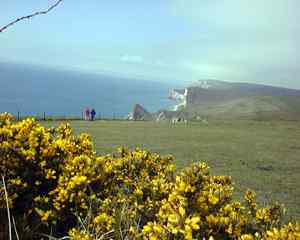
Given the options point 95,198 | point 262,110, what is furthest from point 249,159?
point 262,110

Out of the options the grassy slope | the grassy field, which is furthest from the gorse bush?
the grassy slope

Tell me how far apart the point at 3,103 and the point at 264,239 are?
135318 millimetres

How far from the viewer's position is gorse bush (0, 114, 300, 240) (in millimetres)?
2871

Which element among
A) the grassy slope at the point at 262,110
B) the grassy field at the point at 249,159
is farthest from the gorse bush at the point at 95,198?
the grassy slope at the point at 262,110

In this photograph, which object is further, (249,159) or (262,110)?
(262,110)

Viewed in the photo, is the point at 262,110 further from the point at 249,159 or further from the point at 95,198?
the point at 95,198

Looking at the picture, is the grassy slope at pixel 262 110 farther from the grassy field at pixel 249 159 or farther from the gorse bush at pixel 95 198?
the gorse bush at pixel 95 198

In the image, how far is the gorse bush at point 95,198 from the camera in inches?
113

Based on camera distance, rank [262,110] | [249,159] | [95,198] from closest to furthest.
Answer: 1. [95,198]
2. [249,159]
3. [262,110]

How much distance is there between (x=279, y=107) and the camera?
84.6m

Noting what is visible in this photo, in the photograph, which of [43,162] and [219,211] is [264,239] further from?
[43,162]

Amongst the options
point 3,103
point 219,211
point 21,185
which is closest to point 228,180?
point 219,211

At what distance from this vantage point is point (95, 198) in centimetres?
347

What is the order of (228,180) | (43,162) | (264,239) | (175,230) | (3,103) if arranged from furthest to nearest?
(3,103) → (228,180) → (43,162) → (264,239) → (175,230)
